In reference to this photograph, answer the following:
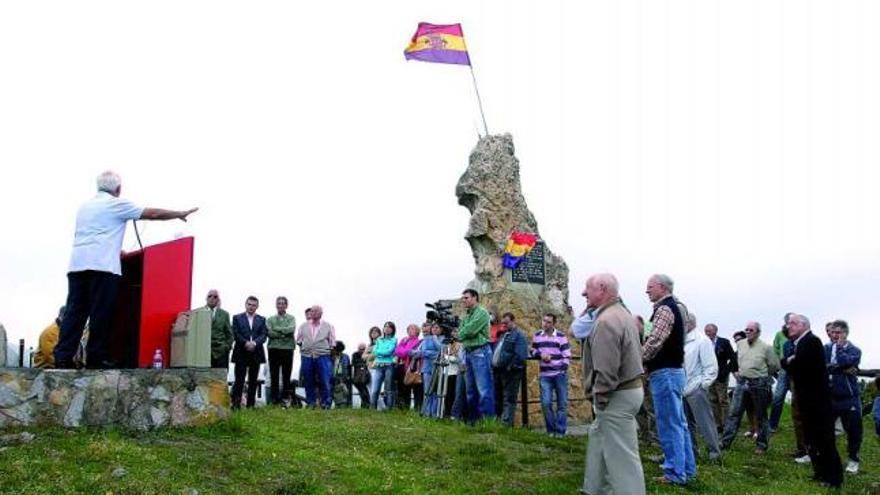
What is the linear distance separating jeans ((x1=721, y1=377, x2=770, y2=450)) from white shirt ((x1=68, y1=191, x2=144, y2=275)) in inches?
354

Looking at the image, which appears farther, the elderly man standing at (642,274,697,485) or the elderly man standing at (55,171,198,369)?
the elderly man standing at (642,274,697,485)

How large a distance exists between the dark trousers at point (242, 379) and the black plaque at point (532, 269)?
5.42 metres

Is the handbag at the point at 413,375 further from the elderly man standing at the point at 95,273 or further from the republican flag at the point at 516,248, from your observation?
the elderly man standing at the point at 95,273

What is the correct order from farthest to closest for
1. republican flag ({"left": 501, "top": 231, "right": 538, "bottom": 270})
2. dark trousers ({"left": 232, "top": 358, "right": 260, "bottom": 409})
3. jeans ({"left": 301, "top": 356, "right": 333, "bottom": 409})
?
republican flag ({"left": 501, "top": 231, "right": 538, "bottom": 270}) → jeans ({"left": 301, "top": 356, "right": 333, "bottom": 409}) → dark trousers ({"left": 232, "top": 358, "right": 260, "bottom": 409})

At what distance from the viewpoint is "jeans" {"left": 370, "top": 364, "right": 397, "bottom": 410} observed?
1497cm

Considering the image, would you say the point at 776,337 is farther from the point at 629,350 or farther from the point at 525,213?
the point at 629,350

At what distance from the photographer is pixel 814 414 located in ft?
30.9

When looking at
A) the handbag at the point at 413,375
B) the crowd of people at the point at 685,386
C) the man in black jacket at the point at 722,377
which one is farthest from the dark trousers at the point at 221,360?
the man in black jacket at the point at 722,377

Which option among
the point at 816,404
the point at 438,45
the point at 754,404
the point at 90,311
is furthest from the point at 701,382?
the point at 438,45

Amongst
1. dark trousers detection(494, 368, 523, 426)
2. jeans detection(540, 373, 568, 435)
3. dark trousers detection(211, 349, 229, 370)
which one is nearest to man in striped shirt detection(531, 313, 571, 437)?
jeans detection(540, 373, 568, 435)

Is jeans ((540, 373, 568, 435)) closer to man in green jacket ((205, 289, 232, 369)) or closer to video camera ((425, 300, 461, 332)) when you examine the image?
video camera ((425, 300, 461, 332))

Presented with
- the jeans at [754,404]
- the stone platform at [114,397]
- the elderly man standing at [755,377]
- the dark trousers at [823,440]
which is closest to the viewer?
the stone platform at [114,397]

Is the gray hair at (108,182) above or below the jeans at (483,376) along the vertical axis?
above

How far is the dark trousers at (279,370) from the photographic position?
13.9m
